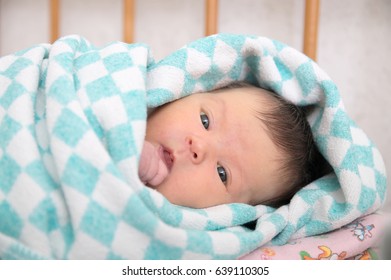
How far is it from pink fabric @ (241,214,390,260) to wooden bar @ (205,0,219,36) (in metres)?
0.57

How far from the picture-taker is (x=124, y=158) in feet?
2.29

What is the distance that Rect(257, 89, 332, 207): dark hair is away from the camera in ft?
2.93

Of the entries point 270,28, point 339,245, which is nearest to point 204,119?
point 339,245

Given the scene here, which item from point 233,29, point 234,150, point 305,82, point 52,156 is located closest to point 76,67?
point 52,156

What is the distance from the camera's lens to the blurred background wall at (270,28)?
1.23 meters

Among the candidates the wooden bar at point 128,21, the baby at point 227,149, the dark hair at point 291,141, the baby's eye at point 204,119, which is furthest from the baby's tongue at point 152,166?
the wooden bar at point 128,21

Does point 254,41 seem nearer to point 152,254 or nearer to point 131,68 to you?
point 131,68

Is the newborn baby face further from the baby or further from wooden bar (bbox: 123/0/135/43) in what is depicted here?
wooden bar (bbox: 123/0/135/43)

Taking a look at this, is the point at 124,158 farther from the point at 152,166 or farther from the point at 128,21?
the point at 128,21

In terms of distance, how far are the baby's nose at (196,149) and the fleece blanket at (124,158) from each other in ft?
0.30

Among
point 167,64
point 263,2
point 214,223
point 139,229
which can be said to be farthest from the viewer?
point 263,2

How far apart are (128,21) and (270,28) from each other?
41 cm

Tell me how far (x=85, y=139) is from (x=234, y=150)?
0.29m
